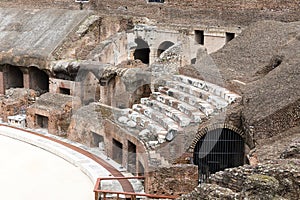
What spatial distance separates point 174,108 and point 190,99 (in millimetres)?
521

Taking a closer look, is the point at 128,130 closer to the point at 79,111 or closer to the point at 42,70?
the point at 79,111

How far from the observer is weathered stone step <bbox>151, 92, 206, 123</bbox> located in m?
12.5

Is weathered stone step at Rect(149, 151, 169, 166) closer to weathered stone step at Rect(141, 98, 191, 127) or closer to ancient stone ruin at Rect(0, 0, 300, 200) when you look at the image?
ancient stone ruin at Rect(0, 0, 300, 200)

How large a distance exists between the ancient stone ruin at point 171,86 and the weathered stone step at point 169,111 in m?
0.03

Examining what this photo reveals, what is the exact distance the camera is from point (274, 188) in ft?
20.4

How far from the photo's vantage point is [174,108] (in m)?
13.9

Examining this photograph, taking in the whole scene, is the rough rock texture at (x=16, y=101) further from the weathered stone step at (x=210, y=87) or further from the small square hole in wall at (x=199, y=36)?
the small square hole in wall at (x=199, y=36)

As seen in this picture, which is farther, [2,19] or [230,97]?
[2,19]

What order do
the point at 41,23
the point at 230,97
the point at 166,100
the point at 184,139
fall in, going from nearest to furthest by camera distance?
1. the point at 184,139
2. the point at 230,97
3. the point at 166,100
4. the point at 41,23

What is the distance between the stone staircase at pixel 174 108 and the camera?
485 inches

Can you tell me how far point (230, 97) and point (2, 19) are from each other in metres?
15.8

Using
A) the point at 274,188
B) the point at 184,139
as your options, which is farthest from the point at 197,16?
the point at 274,188

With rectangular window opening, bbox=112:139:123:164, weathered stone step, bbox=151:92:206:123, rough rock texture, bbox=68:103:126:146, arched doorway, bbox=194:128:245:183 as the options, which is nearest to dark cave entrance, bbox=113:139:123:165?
rectangular window opening, bbox=112:139:123:164

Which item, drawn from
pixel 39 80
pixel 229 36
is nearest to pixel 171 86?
pixel 229 36
